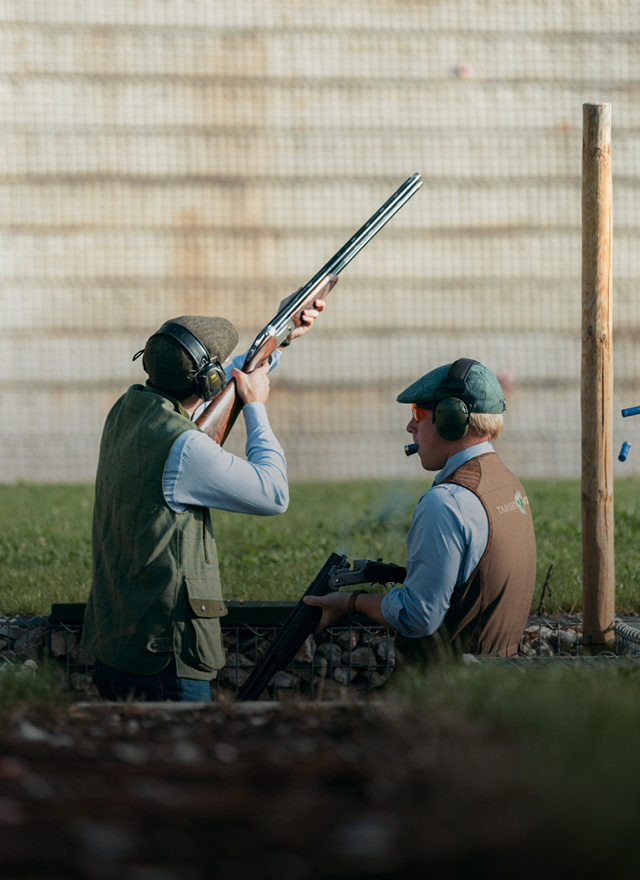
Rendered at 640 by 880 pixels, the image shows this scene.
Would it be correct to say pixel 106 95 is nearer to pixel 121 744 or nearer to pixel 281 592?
pixel 281 592

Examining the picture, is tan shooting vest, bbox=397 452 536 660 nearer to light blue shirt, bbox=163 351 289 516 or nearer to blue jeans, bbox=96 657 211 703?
light blue shirt, bbox=163 351 289 516

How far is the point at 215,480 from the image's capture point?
10.6 ft

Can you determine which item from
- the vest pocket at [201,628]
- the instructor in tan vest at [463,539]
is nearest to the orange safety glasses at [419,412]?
the instructor in tan vest at [463,539]

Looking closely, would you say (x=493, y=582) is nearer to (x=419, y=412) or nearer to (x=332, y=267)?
(x=419, y=412)

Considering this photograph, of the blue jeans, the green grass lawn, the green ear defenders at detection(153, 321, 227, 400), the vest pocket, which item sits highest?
the green ear defenders at detection(153, 321, 227, 400)

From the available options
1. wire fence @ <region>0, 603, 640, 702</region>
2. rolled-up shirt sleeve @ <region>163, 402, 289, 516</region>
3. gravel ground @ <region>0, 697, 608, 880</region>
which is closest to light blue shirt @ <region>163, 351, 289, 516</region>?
rolled-up shirt sleeve @ <region>163, 402, 289, 516</region>

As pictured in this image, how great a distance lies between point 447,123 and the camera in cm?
2100

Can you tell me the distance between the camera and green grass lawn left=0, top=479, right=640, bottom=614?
6090mm

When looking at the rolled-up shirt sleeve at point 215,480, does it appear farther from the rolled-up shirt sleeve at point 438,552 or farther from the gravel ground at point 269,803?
the gravel ground at point 269,803

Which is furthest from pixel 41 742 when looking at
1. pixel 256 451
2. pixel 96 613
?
pixel 256 451

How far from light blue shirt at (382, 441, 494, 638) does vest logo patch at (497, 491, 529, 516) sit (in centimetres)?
9

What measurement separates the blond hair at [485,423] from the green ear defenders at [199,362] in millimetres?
900

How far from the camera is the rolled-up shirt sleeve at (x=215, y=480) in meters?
3.23

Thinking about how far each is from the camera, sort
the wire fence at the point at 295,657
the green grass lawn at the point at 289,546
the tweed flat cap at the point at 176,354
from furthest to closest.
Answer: the green grass lawn at the point at 289,546 < the wire fence at the point at 295,657 < the tweed flat cap at the point at 176,354
